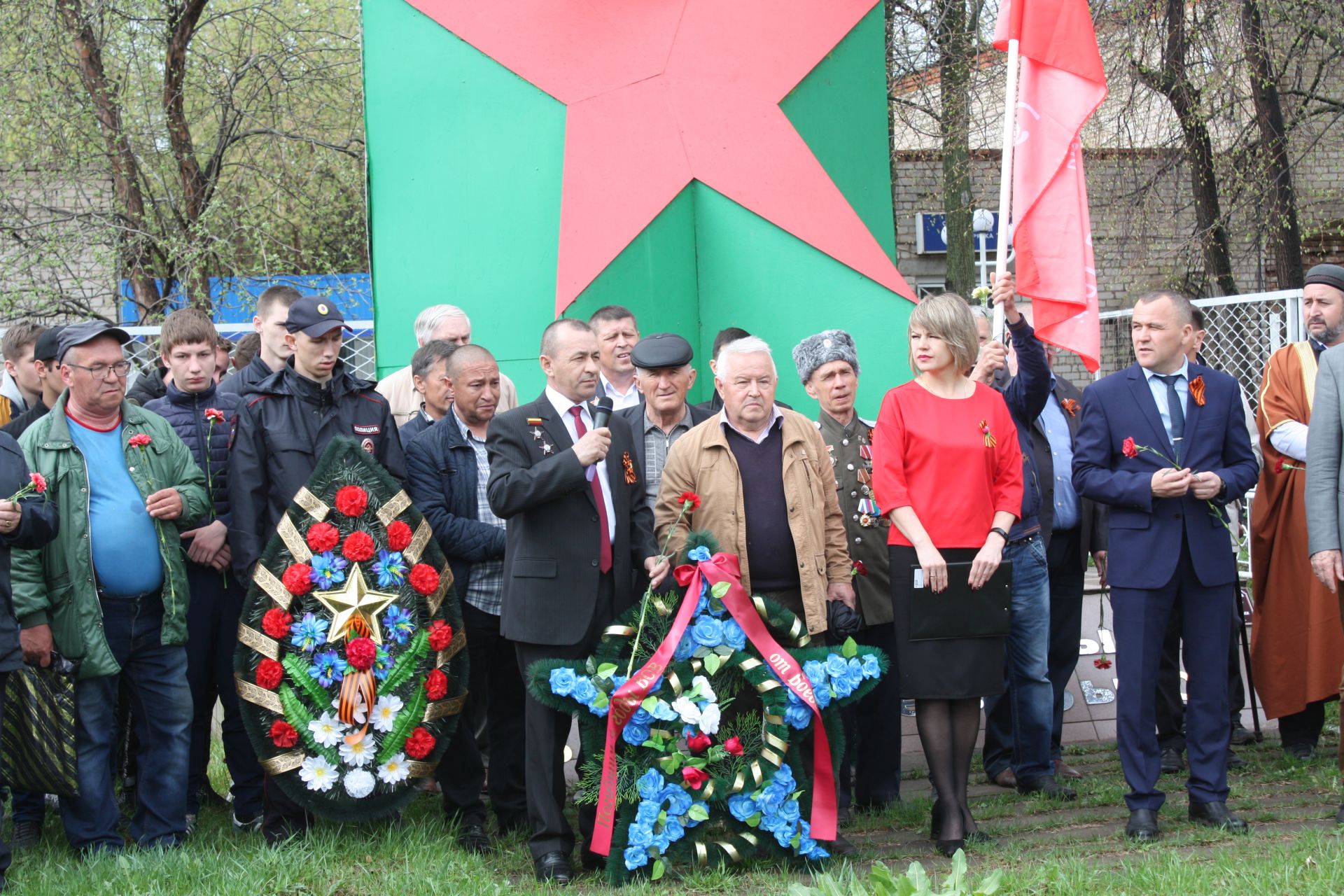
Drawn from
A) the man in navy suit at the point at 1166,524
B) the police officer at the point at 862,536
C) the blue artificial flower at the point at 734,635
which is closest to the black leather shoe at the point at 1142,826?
the man in navy suit at the point at 1166,524

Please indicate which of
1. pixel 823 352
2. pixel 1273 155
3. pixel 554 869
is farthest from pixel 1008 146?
pixel 1273 155

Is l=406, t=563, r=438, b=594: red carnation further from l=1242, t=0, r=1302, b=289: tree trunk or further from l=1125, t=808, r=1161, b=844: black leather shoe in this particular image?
l=1242, t=0, r=1302, b=289: tree trunk

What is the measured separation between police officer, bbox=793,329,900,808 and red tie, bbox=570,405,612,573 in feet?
3.77

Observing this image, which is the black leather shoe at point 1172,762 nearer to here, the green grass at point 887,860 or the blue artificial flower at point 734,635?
the green grass at point 887,860

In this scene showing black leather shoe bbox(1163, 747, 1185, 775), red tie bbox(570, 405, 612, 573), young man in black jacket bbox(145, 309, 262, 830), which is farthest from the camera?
black leather shoe bbox(1163, 747, 1185, 775)

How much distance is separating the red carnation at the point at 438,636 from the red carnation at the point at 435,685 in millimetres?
93

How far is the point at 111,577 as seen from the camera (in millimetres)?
4945

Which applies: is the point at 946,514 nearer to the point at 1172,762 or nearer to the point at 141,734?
the point at 1172,762

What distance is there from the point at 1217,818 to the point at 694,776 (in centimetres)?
200

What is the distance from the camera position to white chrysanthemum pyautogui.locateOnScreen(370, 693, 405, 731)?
499cm

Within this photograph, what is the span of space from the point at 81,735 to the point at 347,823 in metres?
1.03

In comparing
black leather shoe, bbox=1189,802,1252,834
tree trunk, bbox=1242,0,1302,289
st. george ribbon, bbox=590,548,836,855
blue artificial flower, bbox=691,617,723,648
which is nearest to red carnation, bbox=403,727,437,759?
st. george ribbon, bbox=590,548,836,855

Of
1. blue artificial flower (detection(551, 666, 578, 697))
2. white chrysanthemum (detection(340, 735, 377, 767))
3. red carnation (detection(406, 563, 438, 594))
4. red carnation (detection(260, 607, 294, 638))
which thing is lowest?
white chrysanthemum (detection(340, 735, 377, 767))

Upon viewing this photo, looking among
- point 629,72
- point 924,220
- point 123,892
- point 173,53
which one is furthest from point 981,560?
point 924,220
